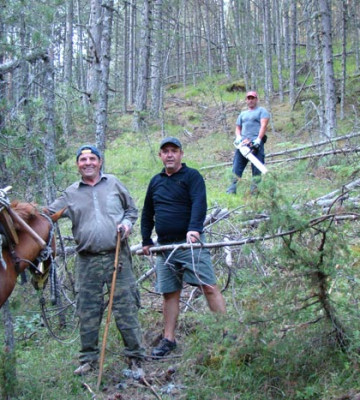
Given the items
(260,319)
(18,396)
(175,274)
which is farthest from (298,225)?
(18,396)

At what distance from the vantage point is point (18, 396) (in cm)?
415

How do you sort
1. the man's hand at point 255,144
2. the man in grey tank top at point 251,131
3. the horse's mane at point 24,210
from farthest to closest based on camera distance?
the man in grey tank top at point 251,131 < the man's hand at point 255,144 < the horse's mane at point 24,210

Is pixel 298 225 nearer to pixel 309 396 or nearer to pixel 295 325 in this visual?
pixel 295 325

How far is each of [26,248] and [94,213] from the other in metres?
0.80

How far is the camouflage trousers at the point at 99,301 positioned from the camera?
464 cm

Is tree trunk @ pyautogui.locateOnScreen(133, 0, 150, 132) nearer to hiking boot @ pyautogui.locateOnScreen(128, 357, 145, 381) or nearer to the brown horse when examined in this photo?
hiking boot @ pyautogui.locateOnScreen(128, 357, 145, 381)

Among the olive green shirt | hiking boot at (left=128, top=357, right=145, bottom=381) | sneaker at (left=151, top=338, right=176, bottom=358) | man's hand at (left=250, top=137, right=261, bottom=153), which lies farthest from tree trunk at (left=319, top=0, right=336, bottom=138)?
hiking boot at (left=128, top=357, right=145, bottom=381)

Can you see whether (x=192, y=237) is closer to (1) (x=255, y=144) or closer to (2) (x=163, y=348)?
(2) (x=163, y=348)

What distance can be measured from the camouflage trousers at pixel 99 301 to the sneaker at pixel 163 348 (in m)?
0.17

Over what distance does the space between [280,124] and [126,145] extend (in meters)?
5.89

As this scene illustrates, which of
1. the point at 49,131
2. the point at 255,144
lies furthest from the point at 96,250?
the point at 255,144

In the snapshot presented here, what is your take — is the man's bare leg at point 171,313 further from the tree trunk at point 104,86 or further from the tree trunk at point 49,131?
the tree trunk at point 104,86

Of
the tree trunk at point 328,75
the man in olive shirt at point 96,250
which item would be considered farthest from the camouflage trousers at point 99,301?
the tree trunk at point 328,75

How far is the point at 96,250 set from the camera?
4543 mm
